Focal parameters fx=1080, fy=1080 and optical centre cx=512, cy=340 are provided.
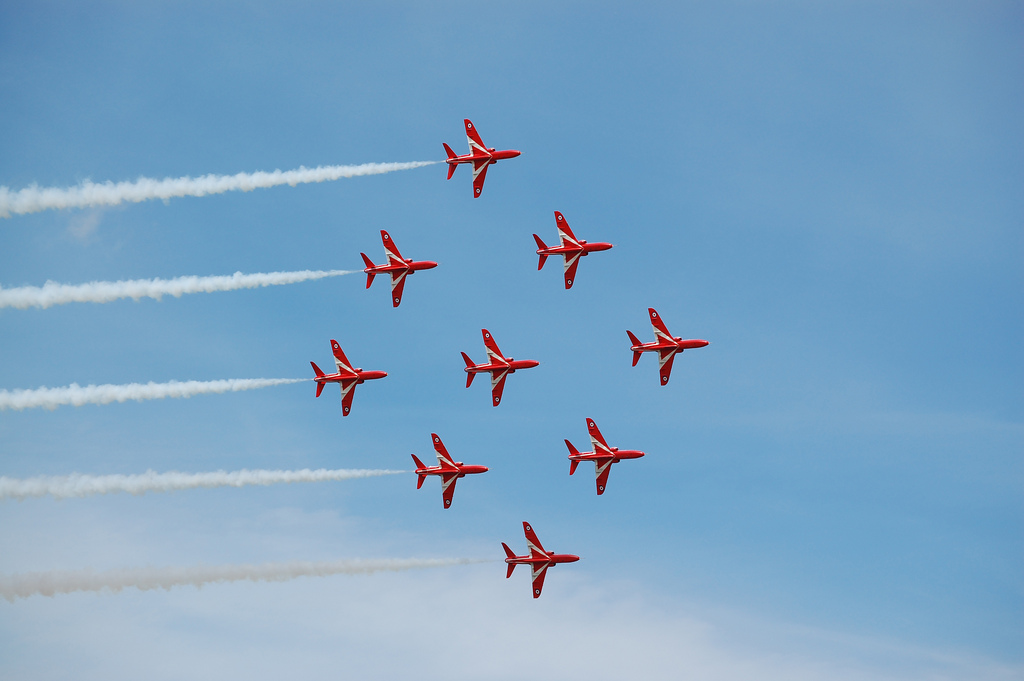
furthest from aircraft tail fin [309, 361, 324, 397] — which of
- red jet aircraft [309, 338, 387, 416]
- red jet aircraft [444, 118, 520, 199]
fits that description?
red jet aircraft [444, 118, 520, 199]

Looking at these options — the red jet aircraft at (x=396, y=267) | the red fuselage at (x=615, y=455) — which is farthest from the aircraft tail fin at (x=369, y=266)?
the red fuselage at (x=615, y=455)

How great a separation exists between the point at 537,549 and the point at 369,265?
37049 mm

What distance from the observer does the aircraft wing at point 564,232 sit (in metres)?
120

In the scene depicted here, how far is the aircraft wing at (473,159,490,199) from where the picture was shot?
385ft

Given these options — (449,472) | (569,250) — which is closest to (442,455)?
(449,472)

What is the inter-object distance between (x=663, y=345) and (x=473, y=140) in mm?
30545

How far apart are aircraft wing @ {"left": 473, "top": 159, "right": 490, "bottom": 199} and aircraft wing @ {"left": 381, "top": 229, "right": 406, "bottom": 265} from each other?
11019mm

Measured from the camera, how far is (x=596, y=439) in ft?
405

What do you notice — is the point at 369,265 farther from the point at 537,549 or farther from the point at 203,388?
the point at 537,549

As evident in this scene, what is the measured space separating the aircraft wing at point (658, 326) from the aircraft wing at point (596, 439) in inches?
514

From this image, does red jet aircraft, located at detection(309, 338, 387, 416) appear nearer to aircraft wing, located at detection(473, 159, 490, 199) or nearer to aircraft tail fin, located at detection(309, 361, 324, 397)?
aircraft tail fin, located at detection(309, 361, 324, 397)

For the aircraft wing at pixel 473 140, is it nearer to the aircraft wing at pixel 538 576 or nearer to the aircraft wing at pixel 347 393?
the aircraft wing at pixel 347 393

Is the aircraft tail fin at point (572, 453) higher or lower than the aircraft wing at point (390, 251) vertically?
lower

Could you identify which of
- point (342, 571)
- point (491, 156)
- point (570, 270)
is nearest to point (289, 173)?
point (491, 156)
